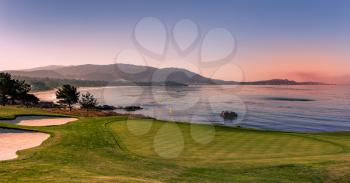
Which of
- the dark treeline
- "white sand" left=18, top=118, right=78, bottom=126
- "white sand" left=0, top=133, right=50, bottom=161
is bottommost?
"white sand" left=0, top=133, right=50, bottom=161

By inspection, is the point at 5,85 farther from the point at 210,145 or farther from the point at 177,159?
the point at 177,159

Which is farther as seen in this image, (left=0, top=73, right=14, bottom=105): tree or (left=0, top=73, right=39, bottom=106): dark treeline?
(left=0, top=73, right=39, bottom=106): dark treeline

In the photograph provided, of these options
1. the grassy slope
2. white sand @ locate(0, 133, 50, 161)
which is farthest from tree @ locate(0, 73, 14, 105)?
white sand @ locate(0, 133, 50, 161)

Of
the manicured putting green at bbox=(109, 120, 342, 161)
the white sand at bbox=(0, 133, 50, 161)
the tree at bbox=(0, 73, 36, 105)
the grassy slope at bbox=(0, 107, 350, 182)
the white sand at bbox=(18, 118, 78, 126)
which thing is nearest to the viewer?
the grassy slope at bbox=(0, 107, 350, 182)

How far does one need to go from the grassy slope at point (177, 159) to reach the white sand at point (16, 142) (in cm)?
77

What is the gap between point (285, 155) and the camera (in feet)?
71.4

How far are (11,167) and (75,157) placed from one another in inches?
167

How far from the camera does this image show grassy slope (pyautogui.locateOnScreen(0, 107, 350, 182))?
15.8m

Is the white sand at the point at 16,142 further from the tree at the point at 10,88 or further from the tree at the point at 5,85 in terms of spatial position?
the tree at the point at 10,88

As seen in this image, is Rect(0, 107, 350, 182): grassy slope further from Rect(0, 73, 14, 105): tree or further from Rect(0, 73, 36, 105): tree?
Rect(0, 73, 36, 105): tree

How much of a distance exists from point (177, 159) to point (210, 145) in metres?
4.61

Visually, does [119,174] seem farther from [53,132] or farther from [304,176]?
[53,132]

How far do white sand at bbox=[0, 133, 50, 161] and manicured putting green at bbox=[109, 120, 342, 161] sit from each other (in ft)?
18.6

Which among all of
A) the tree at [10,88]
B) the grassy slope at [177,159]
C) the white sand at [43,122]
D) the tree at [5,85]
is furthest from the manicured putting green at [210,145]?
the tree at [10,88]
